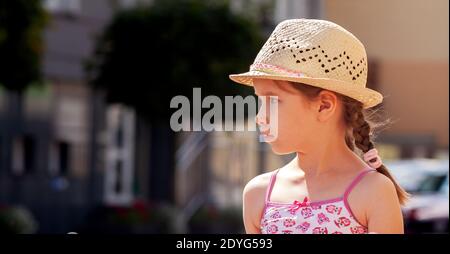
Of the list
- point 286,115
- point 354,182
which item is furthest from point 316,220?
point 286,115

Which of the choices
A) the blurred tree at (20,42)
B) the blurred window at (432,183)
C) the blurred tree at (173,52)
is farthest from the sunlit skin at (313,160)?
the blurred tree at (173,52)

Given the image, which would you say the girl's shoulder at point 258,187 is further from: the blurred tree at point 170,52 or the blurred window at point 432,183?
the blurred tree at point 170,52

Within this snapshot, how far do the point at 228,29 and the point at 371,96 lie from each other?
490 inches

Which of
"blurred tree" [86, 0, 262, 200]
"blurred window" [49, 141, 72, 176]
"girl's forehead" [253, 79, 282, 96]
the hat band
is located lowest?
"blurred window" [49, 141, 72, 176]

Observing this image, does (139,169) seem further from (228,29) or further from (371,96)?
(371,96)

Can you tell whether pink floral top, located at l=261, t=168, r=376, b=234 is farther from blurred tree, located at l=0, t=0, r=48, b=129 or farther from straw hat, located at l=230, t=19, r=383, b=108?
blurred tree, located at l=0, t=0, r=48, b=129

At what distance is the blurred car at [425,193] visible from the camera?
1225 cm

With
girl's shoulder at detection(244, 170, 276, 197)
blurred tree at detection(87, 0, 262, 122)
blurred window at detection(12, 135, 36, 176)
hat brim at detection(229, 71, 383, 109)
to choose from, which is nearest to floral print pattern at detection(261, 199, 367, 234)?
girl's shoulder at detection(244, 170, 276, 197)

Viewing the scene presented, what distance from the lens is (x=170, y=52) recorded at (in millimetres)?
14773

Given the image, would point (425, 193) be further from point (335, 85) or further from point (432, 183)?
point (335, 85)

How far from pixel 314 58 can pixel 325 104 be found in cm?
11

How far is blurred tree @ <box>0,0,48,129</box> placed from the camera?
12602 mm

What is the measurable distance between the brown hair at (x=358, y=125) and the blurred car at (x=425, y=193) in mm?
9110

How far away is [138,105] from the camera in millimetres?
15273
